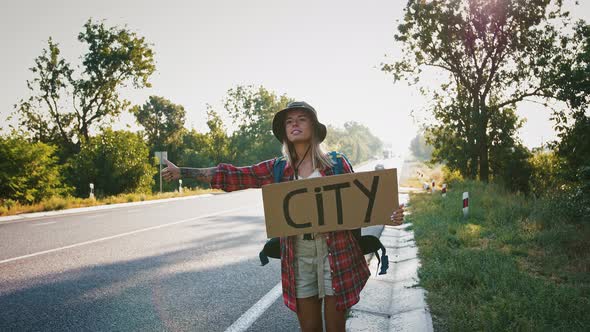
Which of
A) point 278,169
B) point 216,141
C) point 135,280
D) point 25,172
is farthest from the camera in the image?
point 216,141

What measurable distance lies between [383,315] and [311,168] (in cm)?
210

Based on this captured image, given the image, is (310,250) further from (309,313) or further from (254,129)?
(254,129)

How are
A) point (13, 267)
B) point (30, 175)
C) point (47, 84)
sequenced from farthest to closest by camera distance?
point (47, 84), point (30, 175), point (13, 267)

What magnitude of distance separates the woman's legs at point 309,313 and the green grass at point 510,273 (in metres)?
1.34

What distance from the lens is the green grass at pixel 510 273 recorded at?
10.7ft

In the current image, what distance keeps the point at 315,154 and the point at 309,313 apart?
1.04 metres

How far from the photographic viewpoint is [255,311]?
4.20 metres

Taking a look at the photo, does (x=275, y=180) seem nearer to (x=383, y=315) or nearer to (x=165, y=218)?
(x=383, y=315)

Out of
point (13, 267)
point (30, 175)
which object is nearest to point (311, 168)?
point (13, 267)

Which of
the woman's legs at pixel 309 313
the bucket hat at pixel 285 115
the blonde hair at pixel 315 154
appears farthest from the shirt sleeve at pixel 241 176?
the woman's legs at pixel 309 313

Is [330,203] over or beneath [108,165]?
beneath

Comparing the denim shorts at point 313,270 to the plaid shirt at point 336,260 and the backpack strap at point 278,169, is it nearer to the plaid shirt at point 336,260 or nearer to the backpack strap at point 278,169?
the plaid shirt at point 336,260

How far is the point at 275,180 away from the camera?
9.20 ft

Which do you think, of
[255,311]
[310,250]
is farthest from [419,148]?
[310,250]
